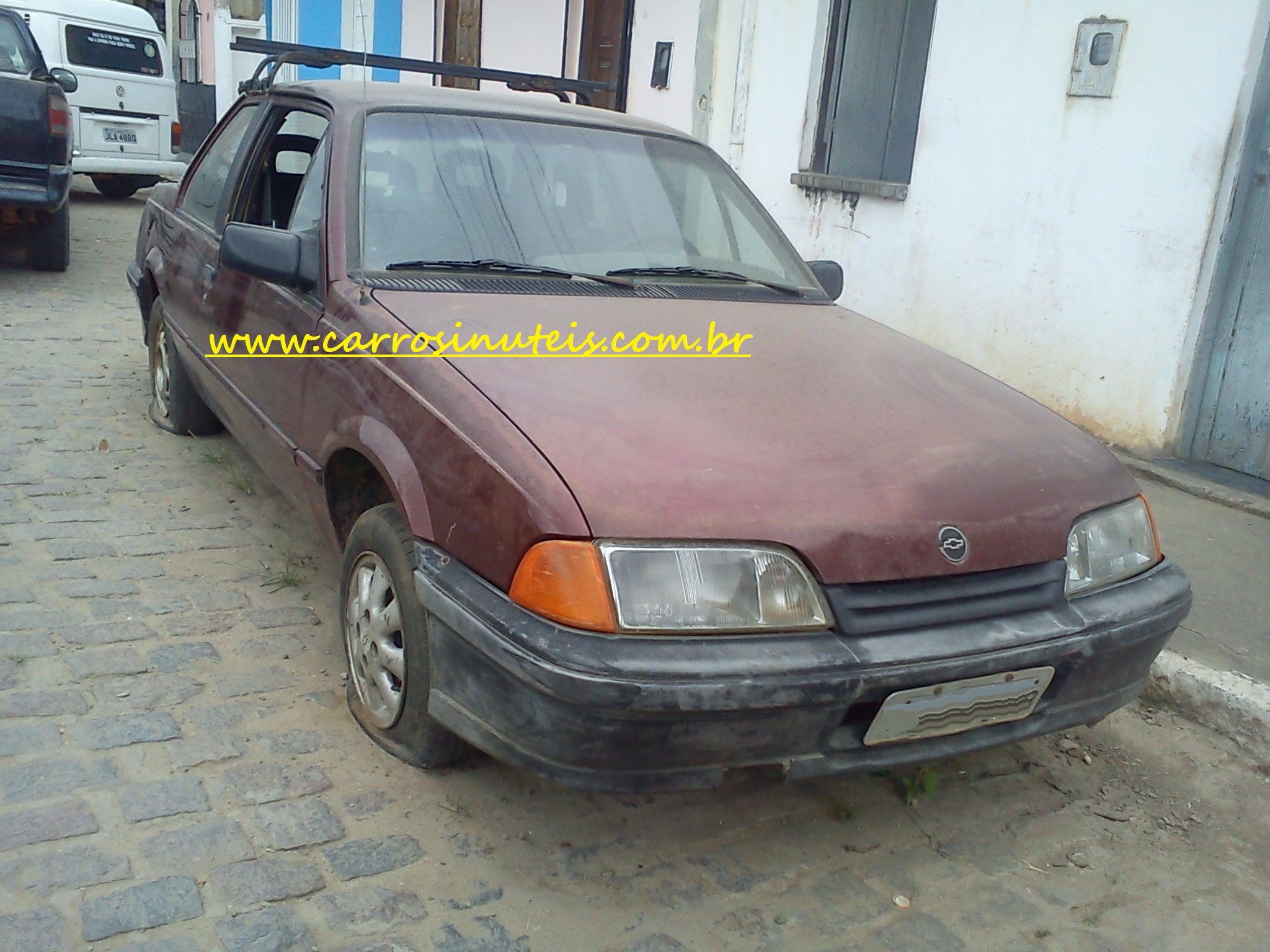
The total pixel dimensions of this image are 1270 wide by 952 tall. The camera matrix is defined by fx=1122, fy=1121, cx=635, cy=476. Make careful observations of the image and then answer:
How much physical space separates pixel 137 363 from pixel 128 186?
8267 millimetres

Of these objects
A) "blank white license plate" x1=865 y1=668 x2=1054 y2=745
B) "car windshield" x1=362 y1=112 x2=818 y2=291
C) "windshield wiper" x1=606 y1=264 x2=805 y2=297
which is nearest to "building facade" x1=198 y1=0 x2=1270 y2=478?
"car windshield" x1=362 y1=112 x2=818 y2=291

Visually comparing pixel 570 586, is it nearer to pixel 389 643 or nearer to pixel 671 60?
pixel 389 643

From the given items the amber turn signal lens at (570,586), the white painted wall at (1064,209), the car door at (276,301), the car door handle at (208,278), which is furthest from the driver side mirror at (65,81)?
the amber turn signal lens at (570,586)

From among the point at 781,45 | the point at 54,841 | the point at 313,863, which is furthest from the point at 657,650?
the point at 781,45

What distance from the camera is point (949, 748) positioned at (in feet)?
8.04

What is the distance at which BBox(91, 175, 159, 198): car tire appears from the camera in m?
13.4

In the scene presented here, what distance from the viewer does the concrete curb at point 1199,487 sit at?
15.7 feet

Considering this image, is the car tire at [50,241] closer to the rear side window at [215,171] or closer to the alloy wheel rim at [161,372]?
the alloy wheel rim at [161,372]

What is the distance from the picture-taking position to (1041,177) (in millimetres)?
5812

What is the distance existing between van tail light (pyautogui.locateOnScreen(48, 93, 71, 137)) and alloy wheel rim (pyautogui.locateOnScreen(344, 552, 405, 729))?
6.47 m

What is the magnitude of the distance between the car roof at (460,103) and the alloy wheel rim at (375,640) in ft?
4.98

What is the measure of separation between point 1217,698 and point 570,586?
7.39ft

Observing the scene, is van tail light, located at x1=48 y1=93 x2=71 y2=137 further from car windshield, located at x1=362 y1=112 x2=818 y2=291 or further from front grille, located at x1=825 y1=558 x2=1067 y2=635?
front grille, located at x1=825 y1=558 x2=1067 y2=635

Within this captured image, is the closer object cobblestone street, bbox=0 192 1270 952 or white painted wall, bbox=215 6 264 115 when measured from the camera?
cobblestone street, bbox=0 192 1270 952
